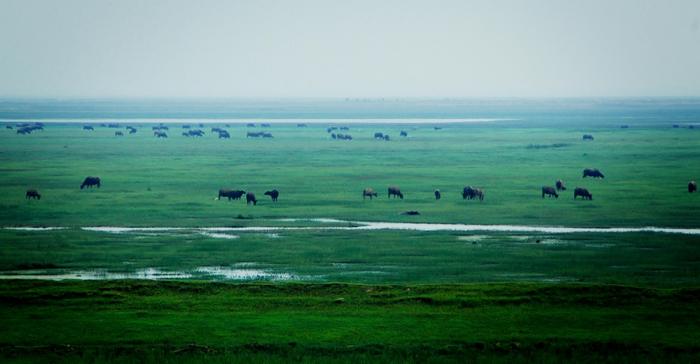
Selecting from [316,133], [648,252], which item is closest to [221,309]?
[648,252]

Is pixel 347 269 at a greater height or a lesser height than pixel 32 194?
greater

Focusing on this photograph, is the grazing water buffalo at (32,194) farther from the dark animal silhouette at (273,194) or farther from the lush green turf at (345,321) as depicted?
the lush green turf at (345,321)

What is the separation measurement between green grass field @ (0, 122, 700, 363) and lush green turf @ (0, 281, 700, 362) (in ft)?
0.18

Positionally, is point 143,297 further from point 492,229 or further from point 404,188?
point 404,188

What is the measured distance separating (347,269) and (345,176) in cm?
2954

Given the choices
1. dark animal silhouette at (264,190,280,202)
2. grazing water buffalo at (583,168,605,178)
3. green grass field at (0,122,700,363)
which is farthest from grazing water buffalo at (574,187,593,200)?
dark animal silhouette at (264,190,280,202)

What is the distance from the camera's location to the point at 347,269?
93.9ft

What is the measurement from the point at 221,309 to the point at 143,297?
2.23 meters

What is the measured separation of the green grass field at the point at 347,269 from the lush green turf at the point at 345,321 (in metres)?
0.06

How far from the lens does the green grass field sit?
18875 millimetres

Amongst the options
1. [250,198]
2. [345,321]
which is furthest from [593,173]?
[345,321]

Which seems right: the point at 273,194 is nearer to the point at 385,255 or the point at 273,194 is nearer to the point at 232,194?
the point at 232,194

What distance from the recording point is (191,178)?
2255 inches

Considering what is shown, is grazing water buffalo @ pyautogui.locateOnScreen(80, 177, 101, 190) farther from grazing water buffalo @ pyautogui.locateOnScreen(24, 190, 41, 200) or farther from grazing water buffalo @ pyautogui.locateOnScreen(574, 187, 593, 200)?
grazing water buffalo @ pyautogui.locateOnScreen(574, 187, 593, 200)
